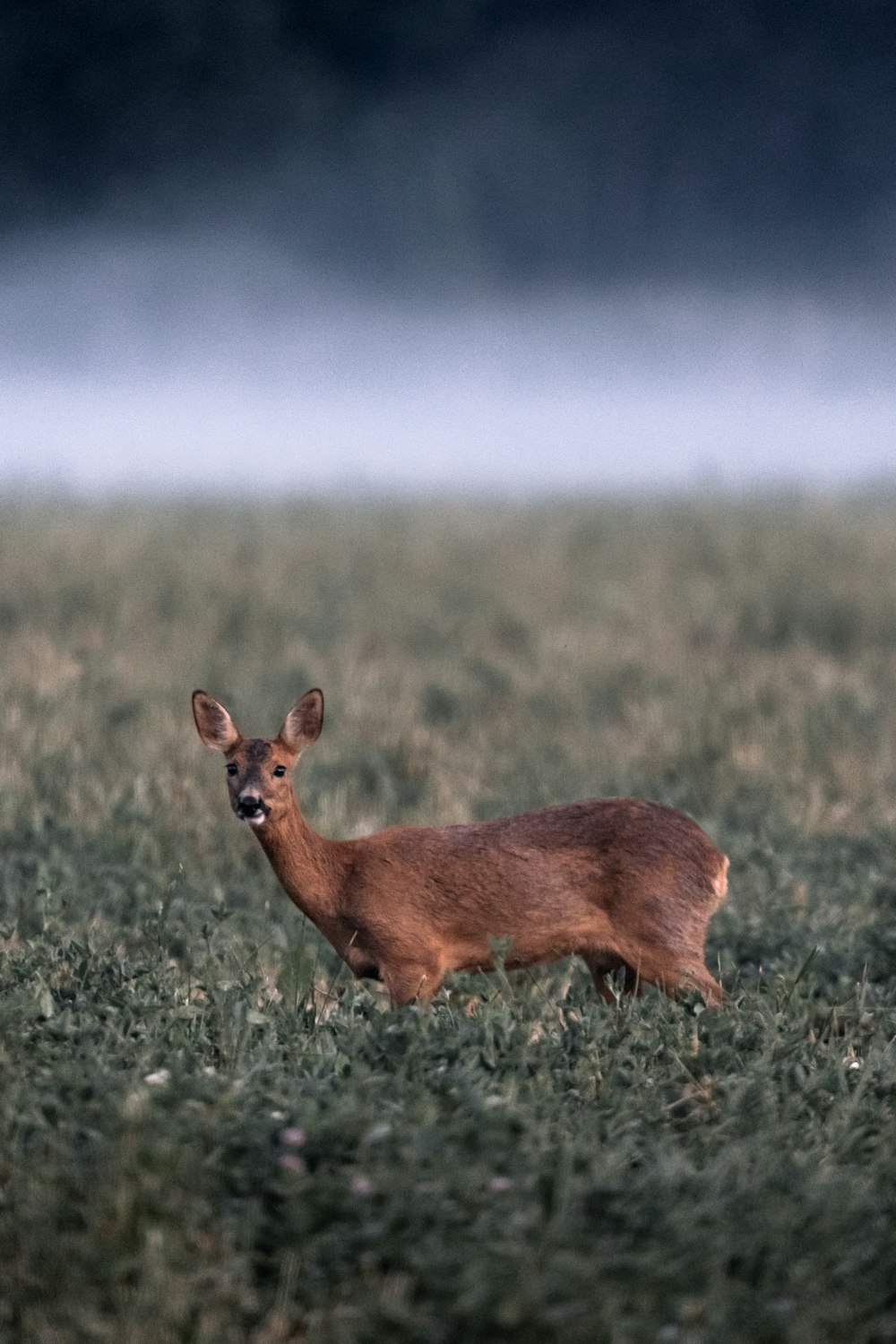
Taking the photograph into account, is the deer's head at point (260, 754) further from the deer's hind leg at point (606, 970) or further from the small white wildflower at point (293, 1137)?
the small white wildflower at point (293, 1137)

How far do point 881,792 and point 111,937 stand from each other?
532 centimetres

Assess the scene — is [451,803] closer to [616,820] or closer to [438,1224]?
[616,820]

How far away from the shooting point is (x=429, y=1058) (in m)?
5.64

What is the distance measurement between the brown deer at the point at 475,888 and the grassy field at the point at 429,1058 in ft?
0.63

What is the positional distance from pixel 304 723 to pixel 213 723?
33cm

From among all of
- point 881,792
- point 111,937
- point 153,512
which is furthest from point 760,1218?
point 153,512

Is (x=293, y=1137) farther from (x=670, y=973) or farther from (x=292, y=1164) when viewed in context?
(x=670, y=973)

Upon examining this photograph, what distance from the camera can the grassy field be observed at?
14.6ft

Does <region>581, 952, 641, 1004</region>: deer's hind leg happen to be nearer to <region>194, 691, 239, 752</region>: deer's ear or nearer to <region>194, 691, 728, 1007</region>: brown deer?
<region>194, 691, 728, 1007</region>: brown deer

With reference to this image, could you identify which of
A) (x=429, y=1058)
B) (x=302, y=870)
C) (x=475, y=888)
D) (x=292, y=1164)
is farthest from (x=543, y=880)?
(x=292, y=1164)

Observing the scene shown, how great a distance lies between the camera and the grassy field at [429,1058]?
14.6 feet

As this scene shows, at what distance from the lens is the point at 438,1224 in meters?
4.54

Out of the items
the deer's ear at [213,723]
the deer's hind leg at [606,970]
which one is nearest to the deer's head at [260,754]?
the deer's ear at [213,723]

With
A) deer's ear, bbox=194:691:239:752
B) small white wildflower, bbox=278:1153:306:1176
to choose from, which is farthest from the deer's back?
small white wildflower, bbox=278:1153:306:1176
